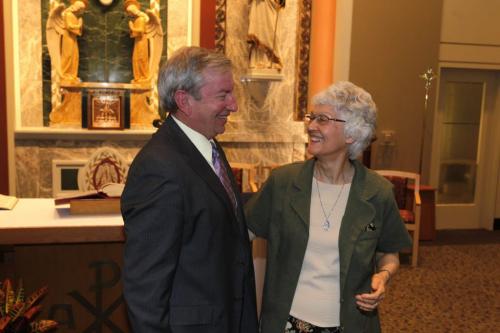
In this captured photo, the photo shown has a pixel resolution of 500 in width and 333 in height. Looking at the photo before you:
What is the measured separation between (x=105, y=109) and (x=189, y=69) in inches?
170

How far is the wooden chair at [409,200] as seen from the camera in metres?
4.99

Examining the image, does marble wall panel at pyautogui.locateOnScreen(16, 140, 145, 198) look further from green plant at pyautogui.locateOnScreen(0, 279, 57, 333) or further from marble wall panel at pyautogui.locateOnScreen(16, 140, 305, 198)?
green plant at pyautogui.locateOnScreen(0, 279, 57, 333)

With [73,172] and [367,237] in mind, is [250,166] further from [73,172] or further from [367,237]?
[367,237]

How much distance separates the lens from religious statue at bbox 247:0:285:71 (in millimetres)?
5387

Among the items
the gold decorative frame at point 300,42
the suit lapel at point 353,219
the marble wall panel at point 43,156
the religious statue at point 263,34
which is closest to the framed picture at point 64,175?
the marble wall panel at point 43,156

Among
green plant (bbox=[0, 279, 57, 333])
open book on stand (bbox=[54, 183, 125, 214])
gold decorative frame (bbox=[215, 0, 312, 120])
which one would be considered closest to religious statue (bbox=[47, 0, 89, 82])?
gold decorative frame (bbox=[215, 0, 312, 120])

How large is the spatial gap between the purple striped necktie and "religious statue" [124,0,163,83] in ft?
13.8

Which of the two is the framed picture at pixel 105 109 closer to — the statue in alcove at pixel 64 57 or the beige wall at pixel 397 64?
the statue in alcove at pixel 64 57

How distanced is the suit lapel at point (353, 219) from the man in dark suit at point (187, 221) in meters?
0.33

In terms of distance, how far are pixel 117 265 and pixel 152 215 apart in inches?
41.5

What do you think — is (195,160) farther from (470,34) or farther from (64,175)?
(470,34)

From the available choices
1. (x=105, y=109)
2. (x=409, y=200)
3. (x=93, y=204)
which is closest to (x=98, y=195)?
(x=93, y=204)

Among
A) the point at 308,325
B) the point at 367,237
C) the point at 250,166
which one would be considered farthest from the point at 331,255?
the point at 250,166

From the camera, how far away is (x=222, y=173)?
1572 millimetres
